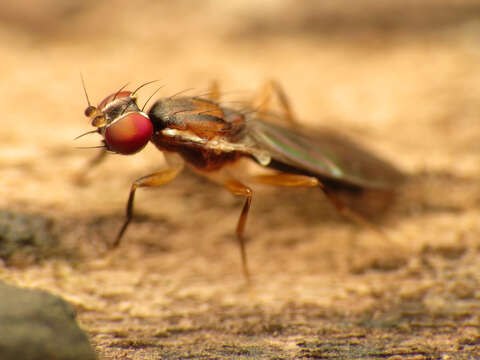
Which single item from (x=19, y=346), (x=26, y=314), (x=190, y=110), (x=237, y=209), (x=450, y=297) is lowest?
(x=19, y=346)

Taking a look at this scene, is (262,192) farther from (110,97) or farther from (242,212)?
(110,97)

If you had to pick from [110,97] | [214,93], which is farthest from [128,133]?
[214,93]

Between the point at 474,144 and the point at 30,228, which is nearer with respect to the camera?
the point at 30,228

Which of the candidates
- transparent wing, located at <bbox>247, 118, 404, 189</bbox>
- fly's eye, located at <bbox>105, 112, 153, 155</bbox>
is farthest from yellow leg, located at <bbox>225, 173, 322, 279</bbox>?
fly's eye, located at <bbox>105, 112, 153, 155</bbox>

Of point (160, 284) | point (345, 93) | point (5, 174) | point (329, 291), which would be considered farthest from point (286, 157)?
point (5, 174)

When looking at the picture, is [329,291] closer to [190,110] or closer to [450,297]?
[450,297]
